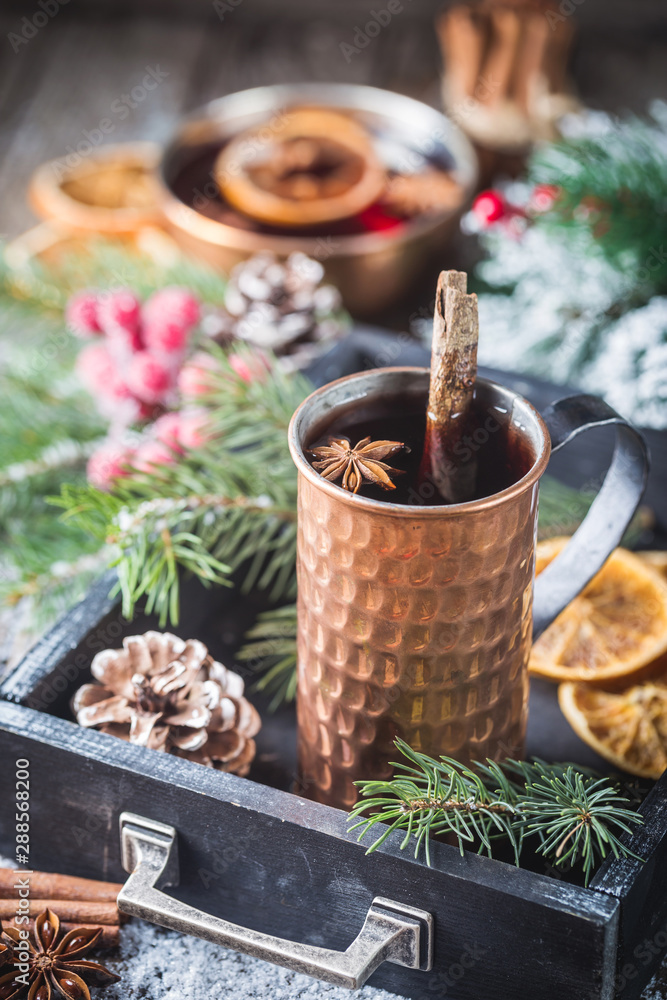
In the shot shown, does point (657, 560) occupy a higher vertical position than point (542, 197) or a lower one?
lower

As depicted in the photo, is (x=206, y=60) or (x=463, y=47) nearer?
(x=463, y=47)

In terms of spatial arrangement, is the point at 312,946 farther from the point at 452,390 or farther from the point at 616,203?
the point at 616,203

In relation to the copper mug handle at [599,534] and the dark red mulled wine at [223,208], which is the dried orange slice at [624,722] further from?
the dark red mulled wine at [223,208]

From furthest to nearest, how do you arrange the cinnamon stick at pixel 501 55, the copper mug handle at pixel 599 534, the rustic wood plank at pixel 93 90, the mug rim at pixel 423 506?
the rustic wood plank at pixel 93 90
the cinnamon stick at pixel 501 55
the copper mug handle at pixel 599 534
the mug rim at pixel 423 506

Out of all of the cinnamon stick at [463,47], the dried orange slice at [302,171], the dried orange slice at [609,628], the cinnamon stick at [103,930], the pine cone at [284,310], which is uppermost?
the cinnamon stick at [463,47]

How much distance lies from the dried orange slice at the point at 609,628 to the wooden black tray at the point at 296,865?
0.06 m

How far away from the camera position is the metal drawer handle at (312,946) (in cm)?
43

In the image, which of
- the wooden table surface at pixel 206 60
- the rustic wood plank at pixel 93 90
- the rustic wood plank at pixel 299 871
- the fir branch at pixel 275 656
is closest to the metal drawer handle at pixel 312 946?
the rustic wood plank at pixel 299 871

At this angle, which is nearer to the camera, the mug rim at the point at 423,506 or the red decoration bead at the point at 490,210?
the mug rim at the point at 423,506

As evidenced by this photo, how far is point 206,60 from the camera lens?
1.74m

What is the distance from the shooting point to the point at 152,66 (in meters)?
1.74

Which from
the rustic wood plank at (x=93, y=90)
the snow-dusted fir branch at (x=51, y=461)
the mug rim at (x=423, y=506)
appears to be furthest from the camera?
the rustic wood plank at (x=93, y=90)

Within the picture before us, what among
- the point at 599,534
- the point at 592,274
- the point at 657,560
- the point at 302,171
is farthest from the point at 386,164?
the point at 599,534

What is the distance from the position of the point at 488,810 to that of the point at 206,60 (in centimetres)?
164
